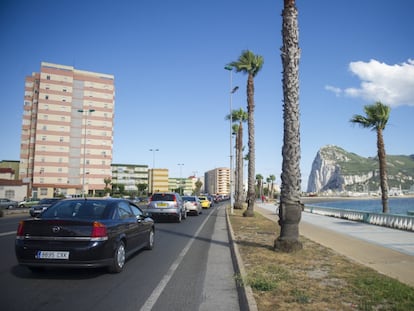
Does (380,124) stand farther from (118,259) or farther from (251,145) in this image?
(118,259)

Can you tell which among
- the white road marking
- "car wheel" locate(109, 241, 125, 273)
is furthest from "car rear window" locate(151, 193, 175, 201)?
"car wheel" locate(109, 241, 125, 273)

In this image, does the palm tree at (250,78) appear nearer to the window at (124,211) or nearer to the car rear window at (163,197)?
the car rear window at (163,197)

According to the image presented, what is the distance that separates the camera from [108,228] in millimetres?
7090

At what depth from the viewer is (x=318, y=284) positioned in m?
6.31

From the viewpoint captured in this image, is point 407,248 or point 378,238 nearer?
point 407,248

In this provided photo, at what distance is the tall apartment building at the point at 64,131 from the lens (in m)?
85.1

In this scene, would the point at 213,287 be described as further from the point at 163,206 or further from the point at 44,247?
the point at 163,206

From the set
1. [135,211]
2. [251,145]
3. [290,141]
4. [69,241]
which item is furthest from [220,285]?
[251,145]

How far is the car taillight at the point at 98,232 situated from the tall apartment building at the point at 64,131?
262 feet

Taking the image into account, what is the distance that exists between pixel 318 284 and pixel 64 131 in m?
89.4

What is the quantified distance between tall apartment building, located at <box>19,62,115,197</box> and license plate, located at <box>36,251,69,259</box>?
79.8 m

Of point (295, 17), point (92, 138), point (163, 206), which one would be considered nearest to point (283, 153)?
point (295, 17)

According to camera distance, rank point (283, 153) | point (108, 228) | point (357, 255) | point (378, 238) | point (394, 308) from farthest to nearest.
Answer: point (378, 238)
point (283, 153)
point (357, 255)
point (108, 228)
point (394, 308)

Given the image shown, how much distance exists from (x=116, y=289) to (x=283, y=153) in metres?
6.04
